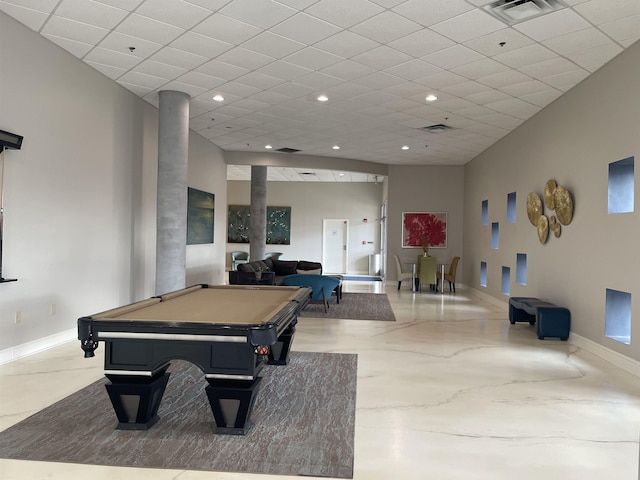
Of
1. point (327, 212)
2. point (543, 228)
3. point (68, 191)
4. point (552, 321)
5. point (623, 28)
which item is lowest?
point (552, 321)

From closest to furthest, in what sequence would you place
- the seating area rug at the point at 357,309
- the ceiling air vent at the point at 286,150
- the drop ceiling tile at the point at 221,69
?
the drop ceiling tile at the point at 221,69 < the seating area rug at the point at 357,309 < the ceiling air vent at the point at 286,150

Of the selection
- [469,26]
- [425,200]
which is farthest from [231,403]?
[425,200]

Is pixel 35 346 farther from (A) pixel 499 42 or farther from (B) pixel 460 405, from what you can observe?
(A) pixel 499 42

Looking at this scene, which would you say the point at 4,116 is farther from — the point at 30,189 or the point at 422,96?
the point at 422,96

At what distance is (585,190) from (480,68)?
6.85ft

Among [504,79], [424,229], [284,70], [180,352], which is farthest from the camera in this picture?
[424,229]

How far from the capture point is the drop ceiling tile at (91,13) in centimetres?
457

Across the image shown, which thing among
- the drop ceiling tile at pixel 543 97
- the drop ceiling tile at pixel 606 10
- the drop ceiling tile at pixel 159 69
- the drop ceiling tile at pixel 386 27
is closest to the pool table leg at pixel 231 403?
the drop ceiling tile at pixel 386 27

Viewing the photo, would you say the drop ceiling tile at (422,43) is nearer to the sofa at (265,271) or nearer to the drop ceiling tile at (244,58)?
the drop ceiling tile at (244,58)

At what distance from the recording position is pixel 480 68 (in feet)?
19.8

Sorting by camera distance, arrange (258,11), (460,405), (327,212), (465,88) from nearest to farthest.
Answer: (460,405), (258,11), (465,88), (327,212)

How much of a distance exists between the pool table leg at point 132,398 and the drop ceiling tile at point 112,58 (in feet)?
13.7

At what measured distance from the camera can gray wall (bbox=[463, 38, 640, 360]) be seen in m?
5.23

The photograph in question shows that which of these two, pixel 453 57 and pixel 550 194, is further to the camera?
pixel 550 194
